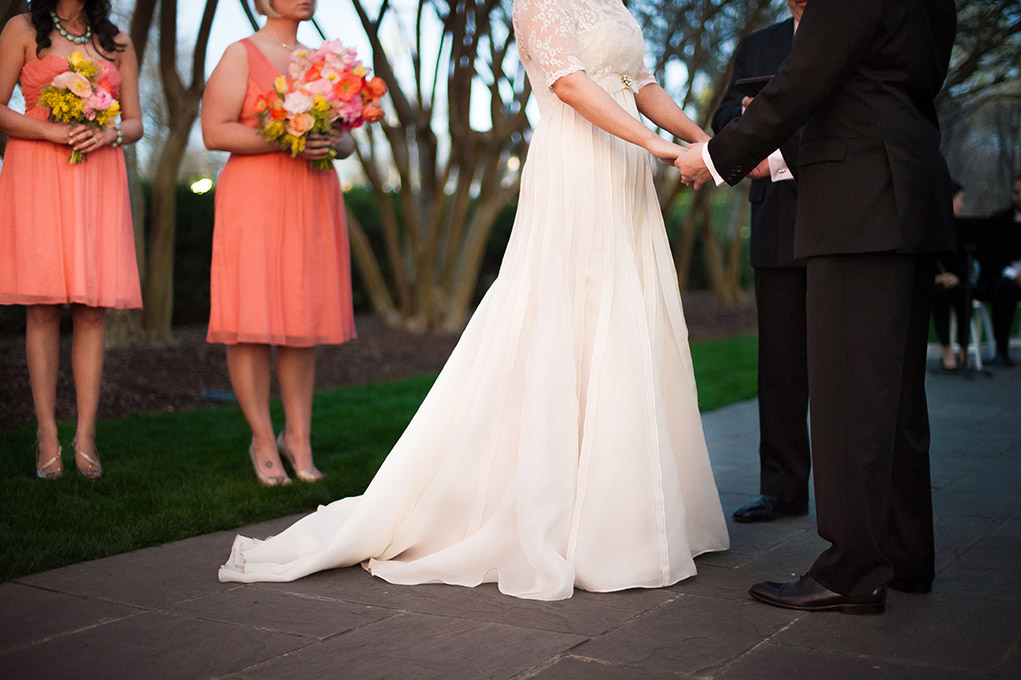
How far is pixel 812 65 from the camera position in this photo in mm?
2877

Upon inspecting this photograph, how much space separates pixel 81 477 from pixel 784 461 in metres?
3.23

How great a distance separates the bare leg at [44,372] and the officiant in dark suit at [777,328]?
3214 millimetres

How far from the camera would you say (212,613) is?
313 cm

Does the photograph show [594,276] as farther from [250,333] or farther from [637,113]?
[250,333]

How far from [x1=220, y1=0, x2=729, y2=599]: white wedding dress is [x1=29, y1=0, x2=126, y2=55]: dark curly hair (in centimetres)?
236

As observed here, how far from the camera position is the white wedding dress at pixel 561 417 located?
3436mm

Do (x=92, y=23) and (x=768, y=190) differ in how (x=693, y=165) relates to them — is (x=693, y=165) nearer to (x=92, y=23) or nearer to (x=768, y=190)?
(x=768, y=190)

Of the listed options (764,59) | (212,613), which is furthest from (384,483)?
(764,59)

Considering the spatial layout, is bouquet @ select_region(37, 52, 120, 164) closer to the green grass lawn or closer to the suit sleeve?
the green grass lawn

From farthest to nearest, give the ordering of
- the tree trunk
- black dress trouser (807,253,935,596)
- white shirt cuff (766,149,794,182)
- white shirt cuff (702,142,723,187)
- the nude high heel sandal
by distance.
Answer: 1. the tree trunk
2. the nude high heel sandal
3. white shirt cuff (766,149,794,182)
4. white shirt cuff (702,142,723,187)
5. black dress trouser (807,253,935,596)

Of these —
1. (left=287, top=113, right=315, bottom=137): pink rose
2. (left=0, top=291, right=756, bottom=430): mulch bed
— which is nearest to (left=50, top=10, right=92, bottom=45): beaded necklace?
(left=287, top=113, right=315, bottom=137): pink rose

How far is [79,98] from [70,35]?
0.47 meters

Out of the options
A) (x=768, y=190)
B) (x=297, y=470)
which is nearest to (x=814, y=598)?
(x=768, y=190)

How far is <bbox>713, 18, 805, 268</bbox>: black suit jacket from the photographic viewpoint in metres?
4.35
